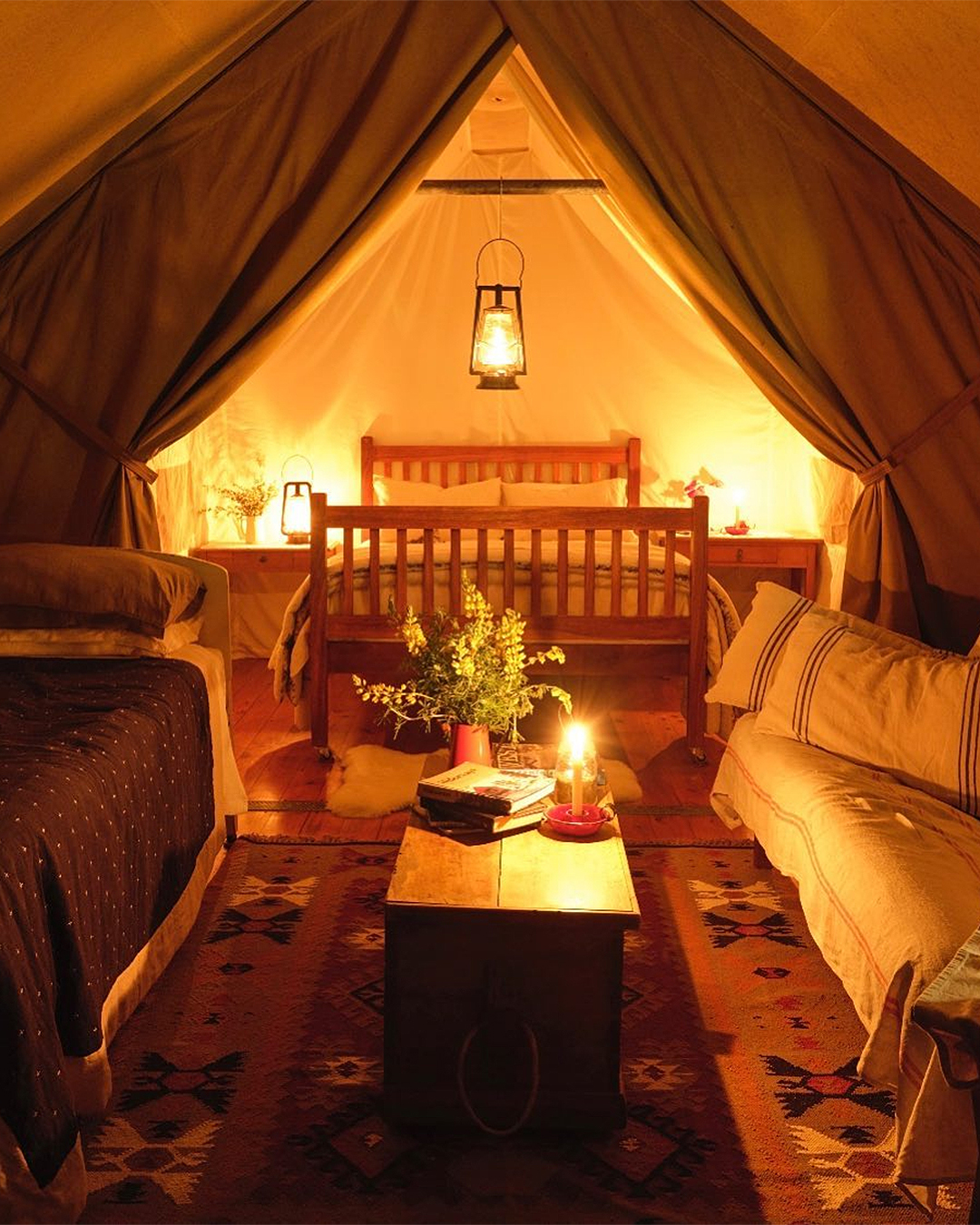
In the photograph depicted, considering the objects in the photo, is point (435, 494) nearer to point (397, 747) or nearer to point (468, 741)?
point (397, 747)

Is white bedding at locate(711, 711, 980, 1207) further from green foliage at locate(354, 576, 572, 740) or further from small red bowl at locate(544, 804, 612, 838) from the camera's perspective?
green foliage at locate(354, 576, 572, 740)

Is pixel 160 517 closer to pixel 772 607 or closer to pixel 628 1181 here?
pixel 772 607

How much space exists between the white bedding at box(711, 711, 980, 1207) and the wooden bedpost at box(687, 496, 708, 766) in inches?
46.8

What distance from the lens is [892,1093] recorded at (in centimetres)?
226

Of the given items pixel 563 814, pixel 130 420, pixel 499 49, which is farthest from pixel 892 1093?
pixel 499 49

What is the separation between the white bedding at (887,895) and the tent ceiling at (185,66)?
1518 millimetres

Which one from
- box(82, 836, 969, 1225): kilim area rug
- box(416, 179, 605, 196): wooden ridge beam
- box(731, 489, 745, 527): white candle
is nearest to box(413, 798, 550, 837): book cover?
box(82, 836, 969, 1225): kilim area rug

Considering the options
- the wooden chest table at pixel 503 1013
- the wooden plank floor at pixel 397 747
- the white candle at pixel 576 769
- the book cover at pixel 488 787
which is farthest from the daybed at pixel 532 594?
the wooden chest table at pixel 503 1013

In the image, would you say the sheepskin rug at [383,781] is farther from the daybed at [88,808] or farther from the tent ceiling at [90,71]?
the tent ceiling at [90,71]

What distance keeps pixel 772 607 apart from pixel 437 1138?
1701mm

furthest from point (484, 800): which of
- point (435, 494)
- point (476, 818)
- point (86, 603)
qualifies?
point (435, 494)

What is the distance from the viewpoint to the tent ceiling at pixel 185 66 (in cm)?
257

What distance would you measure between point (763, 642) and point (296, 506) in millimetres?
3270

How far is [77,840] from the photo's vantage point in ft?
6.97
